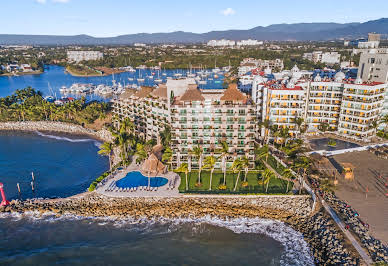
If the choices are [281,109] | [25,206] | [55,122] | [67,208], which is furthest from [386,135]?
[55,122]

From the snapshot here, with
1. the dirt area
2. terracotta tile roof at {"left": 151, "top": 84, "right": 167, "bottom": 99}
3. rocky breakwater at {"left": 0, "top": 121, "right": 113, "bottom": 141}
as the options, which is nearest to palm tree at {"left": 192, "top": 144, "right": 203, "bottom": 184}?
terracotta tile roof at {"left": 151, "top": 84, "right": 167, "bottom": 99}

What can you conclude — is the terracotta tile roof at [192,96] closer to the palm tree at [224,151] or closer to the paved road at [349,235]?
the palm tree at [224,151]

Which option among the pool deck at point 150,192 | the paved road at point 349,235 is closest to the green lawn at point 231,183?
the pool deck at point 150,192

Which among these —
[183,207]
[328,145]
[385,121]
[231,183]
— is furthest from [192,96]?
[385,121]

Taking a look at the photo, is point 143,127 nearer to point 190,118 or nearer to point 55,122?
point 190,118

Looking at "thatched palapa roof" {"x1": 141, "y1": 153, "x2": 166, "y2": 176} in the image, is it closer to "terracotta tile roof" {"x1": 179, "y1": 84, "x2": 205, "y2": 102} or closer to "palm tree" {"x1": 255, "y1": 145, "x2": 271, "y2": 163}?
"terracotta tile roof" {"x1": 179, "y1": 84, "x2": 205, "y2": 102}

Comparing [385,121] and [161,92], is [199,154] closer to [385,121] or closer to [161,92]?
[161,92]
